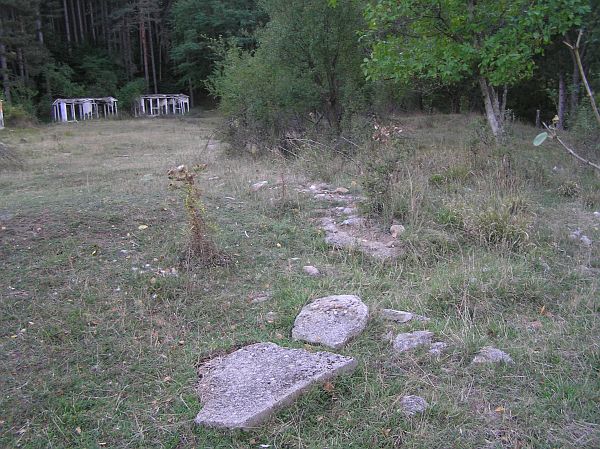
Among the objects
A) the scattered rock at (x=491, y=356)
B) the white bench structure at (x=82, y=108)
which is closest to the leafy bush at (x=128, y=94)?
the white bench structure at (x=82, y=108)

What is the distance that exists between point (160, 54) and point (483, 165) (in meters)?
41.8

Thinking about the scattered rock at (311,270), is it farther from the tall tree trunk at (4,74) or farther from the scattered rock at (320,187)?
the tall tree trunk at (4,74)

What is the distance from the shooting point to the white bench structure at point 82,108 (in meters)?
31.6

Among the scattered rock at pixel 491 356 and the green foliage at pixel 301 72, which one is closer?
the scattered rock at pixel 491 356

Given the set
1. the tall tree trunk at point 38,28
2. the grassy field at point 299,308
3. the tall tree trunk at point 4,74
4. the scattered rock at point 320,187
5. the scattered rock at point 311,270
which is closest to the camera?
the grassy field at point 299,308

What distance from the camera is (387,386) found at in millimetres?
2734

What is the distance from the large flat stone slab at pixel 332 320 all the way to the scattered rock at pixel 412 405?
0.61 meters

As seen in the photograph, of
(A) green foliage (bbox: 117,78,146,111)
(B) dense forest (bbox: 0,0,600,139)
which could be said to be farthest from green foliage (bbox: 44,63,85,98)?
(B) dense forest (bbox: 0,0,600,139)

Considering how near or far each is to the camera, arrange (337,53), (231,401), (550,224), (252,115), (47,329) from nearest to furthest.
→ (231,401)
(47,329)
(550,224)
(337,53)
(252,115)

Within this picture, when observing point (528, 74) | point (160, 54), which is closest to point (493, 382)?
point (528, 74)

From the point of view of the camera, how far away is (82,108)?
111 ft

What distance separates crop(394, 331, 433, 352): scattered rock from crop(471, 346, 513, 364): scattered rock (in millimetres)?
294

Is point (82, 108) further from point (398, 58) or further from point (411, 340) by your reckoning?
point (411, 340)

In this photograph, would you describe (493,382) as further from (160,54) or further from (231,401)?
(160,54)
